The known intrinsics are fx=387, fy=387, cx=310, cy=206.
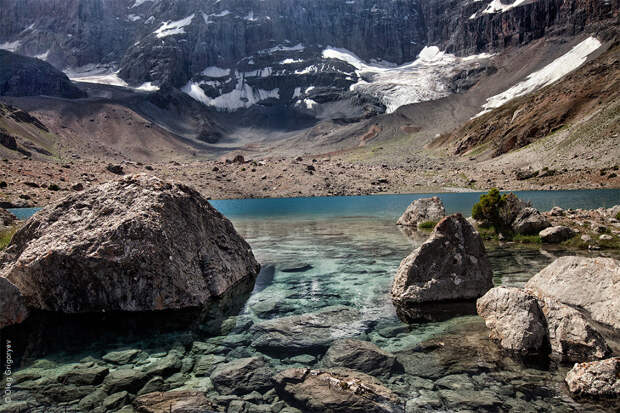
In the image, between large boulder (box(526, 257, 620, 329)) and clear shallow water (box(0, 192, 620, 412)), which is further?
large boulder (box(526, 257, 620, 329))

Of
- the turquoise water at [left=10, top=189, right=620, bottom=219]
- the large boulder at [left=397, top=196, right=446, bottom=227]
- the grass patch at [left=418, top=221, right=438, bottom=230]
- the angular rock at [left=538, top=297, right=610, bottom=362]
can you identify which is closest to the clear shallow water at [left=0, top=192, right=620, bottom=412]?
the angular rock at [left=538, top=297, right=610, bottom=362]

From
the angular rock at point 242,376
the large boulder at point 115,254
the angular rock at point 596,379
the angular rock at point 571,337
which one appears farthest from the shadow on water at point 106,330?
the angular rock at point 571,337

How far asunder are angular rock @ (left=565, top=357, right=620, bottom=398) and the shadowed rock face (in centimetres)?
660

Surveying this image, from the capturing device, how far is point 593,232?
86.9 ft

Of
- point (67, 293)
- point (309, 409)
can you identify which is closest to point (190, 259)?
point (67, 293)

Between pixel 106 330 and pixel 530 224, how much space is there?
1119 inches

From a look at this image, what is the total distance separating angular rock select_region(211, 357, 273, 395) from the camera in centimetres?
899

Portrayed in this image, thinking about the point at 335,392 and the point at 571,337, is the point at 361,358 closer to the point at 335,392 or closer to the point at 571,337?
the point at 335,392

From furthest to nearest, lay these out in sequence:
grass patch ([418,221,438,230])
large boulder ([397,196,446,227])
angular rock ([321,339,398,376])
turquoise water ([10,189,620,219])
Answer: turquoise water ([10,189,620,219]) < large boulder ([397,196,446,227]) < grass patch ([418,221,438,230]) < angular rock ([321,339,398,376])

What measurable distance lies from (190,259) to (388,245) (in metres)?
17.7

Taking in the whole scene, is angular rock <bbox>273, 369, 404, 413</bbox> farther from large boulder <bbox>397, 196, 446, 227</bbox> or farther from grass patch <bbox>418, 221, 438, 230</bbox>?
large boulder <bbox>397, 196, 446, 227</bbox>

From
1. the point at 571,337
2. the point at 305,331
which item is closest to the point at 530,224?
the point at 571,337

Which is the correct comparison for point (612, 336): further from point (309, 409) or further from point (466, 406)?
point (309, 409)

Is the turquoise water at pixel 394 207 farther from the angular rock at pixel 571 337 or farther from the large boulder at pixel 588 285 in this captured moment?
the angular rock at pixel 571 337
